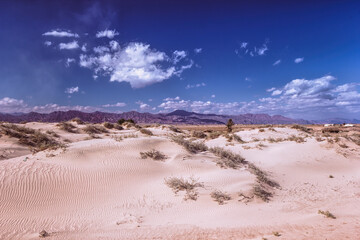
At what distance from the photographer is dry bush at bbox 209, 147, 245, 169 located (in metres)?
9.87

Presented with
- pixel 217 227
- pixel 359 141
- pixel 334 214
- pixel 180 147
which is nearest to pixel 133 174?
pixel 180 147

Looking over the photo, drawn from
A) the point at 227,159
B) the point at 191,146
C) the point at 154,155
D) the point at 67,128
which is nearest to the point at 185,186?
the point at 154,155

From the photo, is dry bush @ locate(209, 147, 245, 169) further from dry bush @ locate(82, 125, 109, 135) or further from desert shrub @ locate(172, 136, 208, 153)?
dry bush @ locate(82, 125, 109, 135)

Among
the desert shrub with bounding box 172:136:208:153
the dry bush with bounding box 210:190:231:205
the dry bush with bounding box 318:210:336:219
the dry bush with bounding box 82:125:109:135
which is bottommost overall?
the dry bush with bounding box 318:210:336:219

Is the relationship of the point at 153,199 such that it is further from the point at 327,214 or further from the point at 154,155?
the point at 327,214

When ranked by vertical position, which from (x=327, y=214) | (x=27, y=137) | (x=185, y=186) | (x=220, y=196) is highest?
(x=27, y=137)

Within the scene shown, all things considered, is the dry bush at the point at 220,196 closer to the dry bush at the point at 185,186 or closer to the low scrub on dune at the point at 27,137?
the dry bush at the point at 185,186

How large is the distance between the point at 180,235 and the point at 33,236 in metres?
3.32

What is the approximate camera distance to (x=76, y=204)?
6.43m

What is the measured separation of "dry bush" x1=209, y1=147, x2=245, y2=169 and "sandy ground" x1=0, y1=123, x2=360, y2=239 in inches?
13.9

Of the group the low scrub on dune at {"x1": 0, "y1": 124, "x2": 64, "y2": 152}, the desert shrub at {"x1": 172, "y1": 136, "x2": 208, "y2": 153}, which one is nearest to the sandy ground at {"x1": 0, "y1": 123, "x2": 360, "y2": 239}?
the desert shrub at {"x1": 172, "y1": 136, "x2": 208, "y2": 153}

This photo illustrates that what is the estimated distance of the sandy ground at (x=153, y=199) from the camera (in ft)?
17.0

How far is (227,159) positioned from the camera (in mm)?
10500

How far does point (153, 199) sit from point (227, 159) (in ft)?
16.0
